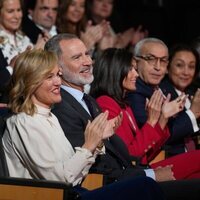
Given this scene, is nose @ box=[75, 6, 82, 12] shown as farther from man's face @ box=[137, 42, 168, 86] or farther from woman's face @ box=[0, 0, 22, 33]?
man's face @ box=[137, 42, 168, 86]

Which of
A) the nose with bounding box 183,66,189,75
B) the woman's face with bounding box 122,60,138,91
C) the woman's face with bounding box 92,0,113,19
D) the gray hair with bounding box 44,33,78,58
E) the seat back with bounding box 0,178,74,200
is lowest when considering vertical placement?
the seat back with bounding box 0,178,74,200

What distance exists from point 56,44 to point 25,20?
87.4 inches

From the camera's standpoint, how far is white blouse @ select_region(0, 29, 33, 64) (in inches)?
281

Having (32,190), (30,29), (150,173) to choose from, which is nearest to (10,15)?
(30,29)

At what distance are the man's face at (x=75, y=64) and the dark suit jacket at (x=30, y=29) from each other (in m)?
2.00

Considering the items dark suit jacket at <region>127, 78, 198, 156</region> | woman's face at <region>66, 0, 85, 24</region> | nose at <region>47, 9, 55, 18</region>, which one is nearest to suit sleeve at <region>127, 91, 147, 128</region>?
dark suit jacket at <region>127, 78, 198, 156</region>

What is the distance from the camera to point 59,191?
454 centimetres

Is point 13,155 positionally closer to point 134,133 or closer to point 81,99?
point 81,99

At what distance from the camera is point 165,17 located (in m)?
9.59

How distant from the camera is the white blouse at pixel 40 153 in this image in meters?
4.85

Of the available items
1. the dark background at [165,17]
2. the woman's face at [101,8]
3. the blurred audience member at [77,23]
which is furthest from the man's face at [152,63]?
the dark background at [165,17]

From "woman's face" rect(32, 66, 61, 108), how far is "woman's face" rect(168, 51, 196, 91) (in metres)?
2.25

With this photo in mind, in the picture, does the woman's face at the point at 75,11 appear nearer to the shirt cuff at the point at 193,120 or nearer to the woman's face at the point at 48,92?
the shirt cuff at the point at 193,120

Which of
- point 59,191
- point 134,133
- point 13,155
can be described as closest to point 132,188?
point 59,191
